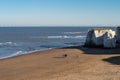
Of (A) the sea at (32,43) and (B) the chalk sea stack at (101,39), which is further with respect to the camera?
(A) the sea at (32,43)

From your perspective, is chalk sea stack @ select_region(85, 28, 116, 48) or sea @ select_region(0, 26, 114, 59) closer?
chalk sea stack @ select_region(85, 28, 116, 48)

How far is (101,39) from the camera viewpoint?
4012 cm

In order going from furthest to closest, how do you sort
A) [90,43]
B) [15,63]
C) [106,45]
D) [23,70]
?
1. [90,43]
2. [106,45]
3. [15,63]
4. [23,70]

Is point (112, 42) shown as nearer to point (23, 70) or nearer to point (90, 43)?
point (90, 43)

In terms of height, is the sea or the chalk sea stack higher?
the chalk sea stack

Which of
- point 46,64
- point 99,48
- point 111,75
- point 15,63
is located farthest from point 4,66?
point 99,48

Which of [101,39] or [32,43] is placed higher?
[101,39]

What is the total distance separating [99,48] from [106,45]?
1.02m

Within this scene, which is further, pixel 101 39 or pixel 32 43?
pixel 32 43

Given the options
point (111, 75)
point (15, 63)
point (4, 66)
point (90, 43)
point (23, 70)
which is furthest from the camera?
point (90, 43)

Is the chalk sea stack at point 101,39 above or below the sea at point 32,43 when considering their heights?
above

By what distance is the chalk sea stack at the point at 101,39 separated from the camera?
38.6 meters

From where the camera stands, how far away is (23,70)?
2297 cm

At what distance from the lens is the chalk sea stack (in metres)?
38.6
